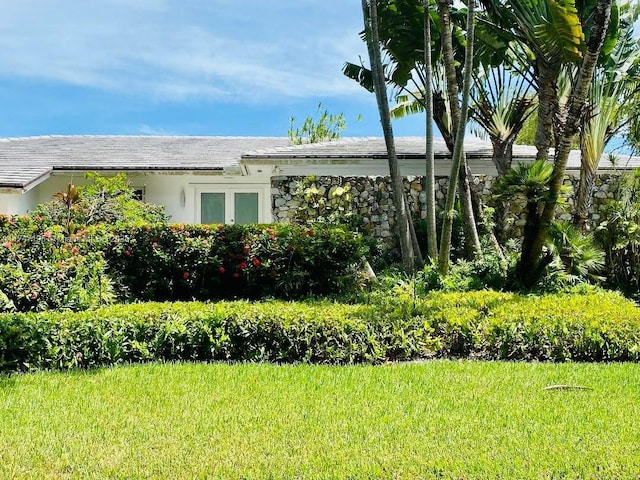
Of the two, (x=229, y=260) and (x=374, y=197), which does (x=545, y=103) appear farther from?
(x=229, y=260)

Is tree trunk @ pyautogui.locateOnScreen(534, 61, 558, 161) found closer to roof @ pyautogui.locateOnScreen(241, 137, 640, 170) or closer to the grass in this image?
roof @ pyautogui.locateOnScreen(241, 137, 640, 170)

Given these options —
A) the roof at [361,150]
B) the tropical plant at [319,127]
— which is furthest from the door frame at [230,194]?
the tropical plant at [319,127]

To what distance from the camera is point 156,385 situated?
228 inches

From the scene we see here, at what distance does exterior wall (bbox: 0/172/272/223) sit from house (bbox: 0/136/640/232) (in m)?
0.03

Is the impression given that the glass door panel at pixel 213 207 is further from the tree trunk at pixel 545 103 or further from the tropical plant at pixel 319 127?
the tropical plant at pixel 319 127

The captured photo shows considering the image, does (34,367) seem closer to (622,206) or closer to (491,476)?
(491,476)

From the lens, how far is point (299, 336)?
701cm

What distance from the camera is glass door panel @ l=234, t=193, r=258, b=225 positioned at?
692 inches

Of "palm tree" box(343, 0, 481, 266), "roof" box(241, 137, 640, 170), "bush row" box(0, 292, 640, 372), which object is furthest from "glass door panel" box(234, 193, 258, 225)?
"bush row" box(0, 292, 640, 372)

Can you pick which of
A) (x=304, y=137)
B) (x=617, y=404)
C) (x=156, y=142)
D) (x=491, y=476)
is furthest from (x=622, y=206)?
(x=304, y=137)

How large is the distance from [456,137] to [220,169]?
26.8ft

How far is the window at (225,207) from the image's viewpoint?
17.6 metres

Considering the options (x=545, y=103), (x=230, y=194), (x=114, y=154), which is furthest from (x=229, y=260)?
(x=114, y=154)

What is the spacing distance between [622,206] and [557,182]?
4.90 metres
